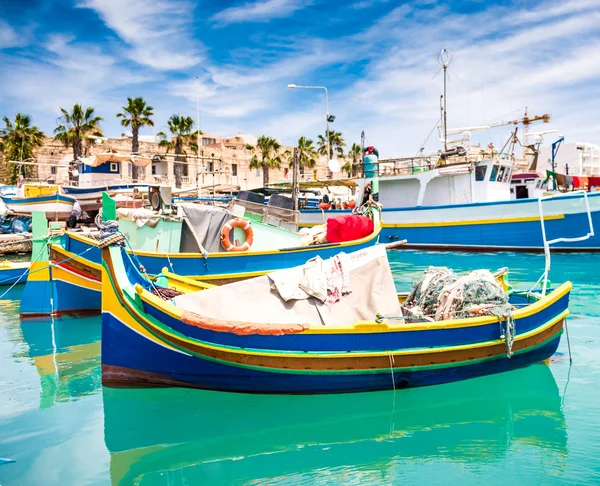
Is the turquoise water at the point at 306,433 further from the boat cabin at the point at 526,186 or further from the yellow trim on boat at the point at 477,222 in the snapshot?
the boat cabin at the point at 526,186

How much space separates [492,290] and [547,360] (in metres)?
1.79

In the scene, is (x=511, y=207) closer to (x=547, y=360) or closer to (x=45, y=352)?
(x=547, y=360)

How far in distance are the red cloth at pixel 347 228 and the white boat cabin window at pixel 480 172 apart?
10.7 m

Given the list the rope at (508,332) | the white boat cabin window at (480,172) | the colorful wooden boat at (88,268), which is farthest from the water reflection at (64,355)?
→ the white boat cabin window at (480,172)

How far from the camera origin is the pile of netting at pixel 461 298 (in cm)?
629

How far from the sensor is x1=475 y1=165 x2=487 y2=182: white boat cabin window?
21.8 metres

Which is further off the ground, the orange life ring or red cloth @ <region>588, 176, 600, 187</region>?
red cloth @ <region>588, 176, 600, 187</region>

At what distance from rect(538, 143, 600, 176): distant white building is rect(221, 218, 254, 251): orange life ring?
4911cm

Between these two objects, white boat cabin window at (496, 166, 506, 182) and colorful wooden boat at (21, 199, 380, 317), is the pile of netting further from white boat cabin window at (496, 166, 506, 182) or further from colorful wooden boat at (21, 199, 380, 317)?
white boat cabin window at (496, 166, 506, 182)

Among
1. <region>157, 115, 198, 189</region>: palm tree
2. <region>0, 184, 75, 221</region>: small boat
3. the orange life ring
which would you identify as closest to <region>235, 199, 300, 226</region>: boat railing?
the orange life ring

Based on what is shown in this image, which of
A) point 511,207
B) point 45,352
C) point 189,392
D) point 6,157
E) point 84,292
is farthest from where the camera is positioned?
point 6,157

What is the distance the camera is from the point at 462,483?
4.44m

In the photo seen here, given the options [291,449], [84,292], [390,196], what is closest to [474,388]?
[291,449]

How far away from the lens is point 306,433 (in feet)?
17.6
